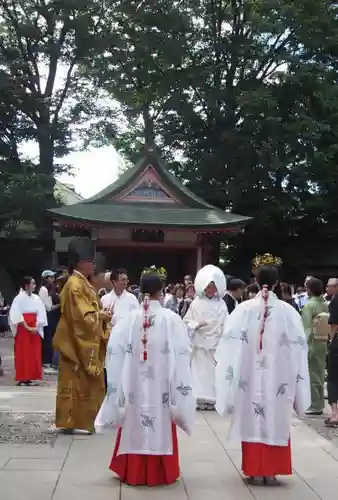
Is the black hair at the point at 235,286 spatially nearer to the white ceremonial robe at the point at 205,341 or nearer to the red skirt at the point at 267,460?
the white ceremonial robe at the point at 205,341

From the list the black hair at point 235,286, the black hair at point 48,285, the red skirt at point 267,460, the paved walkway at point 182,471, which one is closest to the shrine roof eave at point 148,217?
the black hair at point 48,285

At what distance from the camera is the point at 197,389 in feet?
28.4

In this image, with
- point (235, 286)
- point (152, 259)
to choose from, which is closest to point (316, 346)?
point (235, 286)

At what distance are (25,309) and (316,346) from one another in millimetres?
4201

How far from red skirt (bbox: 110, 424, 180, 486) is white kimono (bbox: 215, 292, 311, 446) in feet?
1.60

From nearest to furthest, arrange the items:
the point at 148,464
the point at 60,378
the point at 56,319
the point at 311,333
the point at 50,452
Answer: the point at 148,464, the point at 50,452, the point at 60,378, the point at 311,333, the point at 56,319

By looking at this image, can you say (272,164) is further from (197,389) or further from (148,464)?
(148,464)

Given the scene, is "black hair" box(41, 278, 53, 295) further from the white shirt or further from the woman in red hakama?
the woman in red hakama

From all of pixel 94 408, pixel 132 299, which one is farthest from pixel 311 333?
pixel 94 408

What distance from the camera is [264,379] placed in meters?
5.20

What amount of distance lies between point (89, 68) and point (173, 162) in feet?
15.6

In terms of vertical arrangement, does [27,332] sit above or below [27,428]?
above

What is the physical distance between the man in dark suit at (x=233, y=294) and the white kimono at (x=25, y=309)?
2.74 m

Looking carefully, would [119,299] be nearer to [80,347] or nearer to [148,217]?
[80,347]
